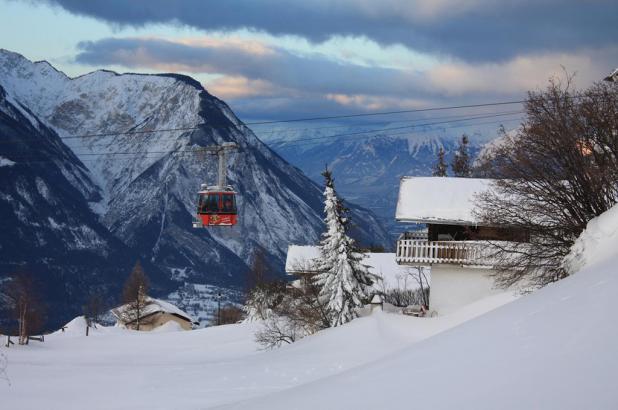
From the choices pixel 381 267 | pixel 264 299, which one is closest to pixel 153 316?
pixel 264 299

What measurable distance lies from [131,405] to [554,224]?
51.8ft

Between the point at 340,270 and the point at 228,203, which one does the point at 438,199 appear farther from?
the point at 228,203

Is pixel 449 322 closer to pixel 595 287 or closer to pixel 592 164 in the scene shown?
pixel 592 164

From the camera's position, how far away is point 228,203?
162 feet

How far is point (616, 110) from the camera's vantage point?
30.5 metres

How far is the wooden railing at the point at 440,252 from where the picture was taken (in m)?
40.7

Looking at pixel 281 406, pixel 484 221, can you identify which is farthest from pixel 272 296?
pixel 281 406

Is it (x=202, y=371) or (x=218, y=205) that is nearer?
(x=202, y=371)

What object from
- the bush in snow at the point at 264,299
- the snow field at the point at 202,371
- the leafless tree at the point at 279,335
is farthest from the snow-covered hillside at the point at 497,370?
the bush in snow at the point at 264,299

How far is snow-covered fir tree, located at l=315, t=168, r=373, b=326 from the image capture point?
4284 cm

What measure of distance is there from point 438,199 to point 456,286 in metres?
4.43

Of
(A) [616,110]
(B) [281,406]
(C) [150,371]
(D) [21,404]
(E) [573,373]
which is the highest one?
(A) [616,110]

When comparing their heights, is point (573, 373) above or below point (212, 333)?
above

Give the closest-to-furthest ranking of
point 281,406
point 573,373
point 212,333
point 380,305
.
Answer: point 573,373
point 281,406
point 380,305
point 212,333
